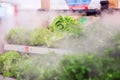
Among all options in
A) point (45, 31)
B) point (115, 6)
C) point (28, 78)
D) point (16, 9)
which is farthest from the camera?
point (16, 9)

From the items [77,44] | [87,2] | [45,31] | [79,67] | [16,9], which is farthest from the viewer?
[16,9]

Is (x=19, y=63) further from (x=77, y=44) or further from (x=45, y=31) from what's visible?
(x=77, y=44)

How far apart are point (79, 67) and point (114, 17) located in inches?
26.0

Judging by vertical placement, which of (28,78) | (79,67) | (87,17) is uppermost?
(87,17)

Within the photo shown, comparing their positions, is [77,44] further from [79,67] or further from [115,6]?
[115,6]

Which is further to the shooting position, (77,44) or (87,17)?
(87,17)

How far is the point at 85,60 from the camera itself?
1886 mm

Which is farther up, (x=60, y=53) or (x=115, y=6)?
(x=115, y=6)

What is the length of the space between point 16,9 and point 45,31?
1.33m

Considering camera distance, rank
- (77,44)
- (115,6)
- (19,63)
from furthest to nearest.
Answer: (115,6), (19,63), (77,44)

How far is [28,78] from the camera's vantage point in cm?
244

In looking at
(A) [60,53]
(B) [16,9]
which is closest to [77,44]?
(A) [60,53]

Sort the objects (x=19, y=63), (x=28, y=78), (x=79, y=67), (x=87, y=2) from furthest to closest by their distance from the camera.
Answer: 1. (x=87, y=2)
2. (x=19, y=63)
3. (x=28, y=78)
4. (x=79, y=67)

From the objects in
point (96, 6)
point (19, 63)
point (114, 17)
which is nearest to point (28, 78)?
point (19, 63)
